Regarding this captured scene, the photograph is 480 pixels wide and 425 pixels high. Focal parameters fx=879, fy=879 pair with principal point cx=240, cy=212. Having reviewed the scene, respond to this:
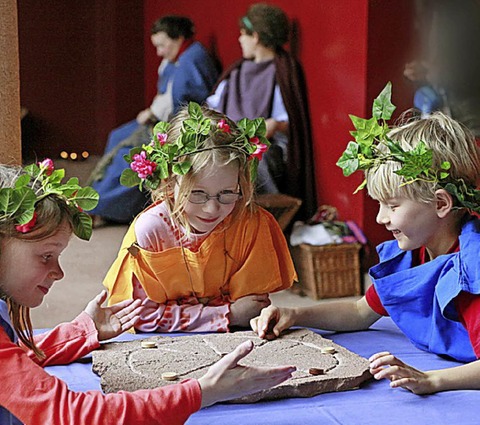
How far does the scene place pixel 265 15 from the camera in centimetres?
579

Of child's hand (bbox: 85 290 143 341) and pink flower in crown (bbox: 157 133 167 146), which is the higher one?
pink flower in crown (bbox: 157 133 167 146)

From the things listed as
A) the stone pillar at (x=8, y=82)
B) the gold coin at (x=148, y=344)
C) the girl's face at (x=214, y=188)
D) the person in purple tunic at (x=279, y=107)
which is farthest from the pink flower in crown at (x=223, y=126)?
the person in purple tunic at (x=279, y=107)

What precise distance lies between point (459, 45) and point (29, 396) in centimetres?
419

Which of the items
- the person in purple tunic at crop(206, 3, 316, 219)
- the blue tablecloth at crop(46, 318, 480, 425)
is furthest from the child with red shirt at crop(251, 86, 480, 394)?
the person in purple tunic at crop(206, 3, 316, 219)

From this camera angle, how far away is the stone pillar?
115 inches

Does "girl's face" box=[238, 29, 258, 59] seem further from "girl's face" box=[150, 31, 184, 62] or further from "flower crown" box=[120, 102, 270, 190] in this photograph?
"flower crown" box=[120, 102, 270, 190]

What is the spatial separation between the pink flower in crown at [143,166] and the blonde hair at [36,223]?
67 centimetres

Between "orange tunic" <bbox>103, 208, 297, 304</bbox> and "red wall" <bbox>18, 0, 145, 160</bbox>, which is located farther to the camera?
"red wall" <bbox>18, 0, 145, 160</bbox>

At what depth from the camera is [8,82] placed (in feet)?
9.68

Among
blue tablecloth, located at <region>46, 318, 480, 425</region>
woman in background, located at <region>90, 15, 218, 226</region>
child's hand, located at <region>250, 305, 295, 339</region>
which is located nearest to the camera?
blue tablecloth, located at <region>46, 318, 480, 425</region>

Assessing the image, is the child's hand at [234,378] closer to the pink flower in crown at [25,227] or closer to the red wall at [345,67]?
the pink flower in crown at [25,227]

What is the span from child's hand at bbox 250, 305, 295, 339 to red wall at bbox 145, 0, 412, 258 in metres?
2.81

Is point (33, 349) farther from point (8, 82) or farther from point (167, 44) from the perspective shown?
point (167, 44)

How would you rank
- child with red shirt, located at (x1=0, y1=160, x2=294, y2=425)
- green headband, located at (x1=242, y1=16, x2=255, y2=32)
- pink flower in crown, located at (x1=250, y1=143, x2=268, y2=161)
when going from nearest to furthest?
child with red shirt, located at (x1=0, y1=160, x2=294, y2=425), pink flower in crown, located at (x1=250, y1=143, x2=268, y2=161), green headband, located at (x1=242, y1=16, x2=255, y2=32)
